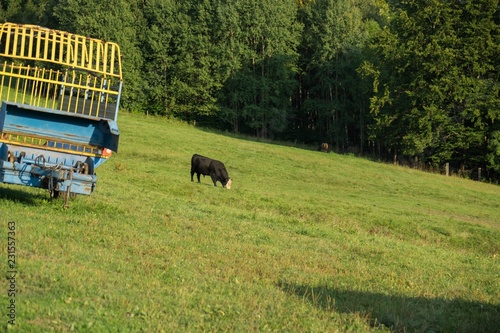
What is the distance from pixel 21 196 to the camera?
1394 centimetres

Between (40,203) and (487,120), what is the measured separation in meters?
44.7

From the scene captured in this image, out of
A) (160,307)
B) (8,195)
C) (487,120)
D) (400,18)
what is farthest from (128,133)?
(160,307)

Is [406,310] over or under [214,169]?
under

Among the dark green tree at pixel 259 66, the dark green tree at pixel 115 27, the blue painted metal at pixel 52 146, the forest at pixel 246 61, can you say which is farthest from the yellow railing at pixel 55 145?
the dark green tree at pixel 259 66

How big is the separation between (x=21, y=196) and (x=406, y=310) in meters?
8.38

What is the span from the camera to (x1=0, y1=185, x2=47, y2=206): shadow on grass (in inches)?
528

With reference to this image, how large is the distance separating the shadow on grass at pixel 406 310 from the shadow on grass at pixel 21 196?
6.08 m

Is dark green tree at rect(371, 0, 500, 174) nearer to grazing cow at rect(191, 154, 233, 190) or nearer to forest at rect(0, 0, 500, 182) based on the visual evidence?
forest at rect(0, 0, 500, 182)

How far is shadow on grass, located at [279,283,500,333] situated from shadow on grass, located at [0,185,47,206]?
6.08 meters

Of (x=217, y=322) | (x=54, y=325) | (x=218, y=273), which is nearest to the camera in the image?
(x=54, y=325)

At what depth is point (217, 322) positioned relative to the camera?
7.52m

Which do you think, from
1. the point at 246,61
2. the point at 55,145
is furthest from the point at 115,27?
the point at 55,145

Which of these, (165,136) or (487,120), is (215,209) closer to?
(165,136)

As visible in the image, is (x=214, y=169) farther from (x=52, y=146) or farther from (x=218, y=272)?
(x=218, y=272)
